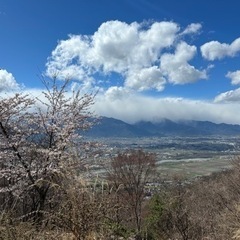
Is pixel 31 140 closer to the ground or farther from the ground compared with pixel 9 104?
closer to the ground

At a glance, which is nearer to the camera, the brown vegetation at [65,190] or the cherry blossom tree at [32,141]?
the brown vegetation at [65,190]

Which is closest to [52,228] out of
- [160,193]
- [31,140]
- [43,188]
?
[43,188]

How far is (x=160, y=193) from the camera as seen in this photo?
99.9 feet

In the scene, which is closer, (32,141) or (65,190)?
(65,190)

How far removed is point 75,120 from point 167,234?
40.2 ft

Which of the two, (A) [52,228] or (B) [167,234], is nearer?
(A) [52,228]

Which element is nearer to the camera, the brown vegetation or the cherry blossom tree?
the brown vegetation

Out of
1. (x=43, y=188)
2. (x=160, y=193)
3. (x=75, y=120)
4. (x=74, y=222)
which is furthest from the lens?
(x=160, y=193)

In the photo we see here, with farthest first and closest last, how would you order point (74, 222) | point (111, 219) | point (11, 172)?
point (11, 172) < point (111, 219) < point (74, 222)

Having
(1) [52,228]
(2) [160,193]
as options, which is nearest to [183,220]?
(2) [160,193]

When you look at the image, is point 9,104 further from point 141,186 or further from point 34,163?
point 141,186

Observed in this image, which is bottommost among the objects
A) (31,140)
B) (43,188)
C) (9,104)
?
(43,188)

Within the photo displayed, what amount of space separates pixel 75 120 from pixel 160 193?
19.1 metres

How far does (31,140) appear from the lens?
12.0 m
